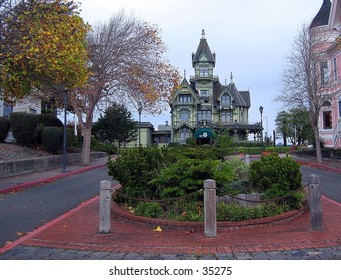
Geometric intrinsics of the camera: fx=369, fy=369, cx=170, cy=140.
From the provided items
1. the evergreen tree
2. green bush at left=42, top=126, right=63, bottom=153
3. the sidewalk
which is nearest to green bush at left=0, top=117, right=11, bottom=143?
green bush at left=42, top=126, right=63, bottom=153

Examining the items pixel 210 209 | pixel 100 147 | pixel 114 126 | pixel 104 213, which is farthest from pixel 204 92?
pixel 210 209

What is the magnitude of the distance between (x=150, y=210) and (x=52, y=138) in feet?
59.0

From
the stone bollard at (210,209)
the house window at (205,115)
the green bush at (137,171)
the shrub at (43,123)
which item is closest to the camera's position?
the stone bollard at (210,209)

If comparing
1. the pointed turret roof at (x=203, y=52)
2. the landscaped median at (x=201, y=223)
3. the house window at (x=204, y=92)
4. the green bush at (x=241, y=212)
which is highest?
the pointed turret roof at (x=203, y=52)

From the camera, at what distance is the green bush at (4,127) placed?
23703 mm

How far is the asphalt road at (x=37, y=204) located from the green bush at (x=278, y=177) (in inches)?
204

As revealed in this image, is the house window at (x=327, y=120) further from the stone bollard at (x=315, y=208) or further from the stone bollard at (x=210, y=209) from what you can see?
the stone bollard at (x=210, y=209)

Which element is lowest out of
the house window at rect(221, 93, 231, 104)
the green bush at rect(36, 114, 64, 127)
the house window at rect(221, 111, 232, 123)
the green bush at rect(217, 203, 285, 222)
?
the green bush at rect(217, 203, 285, 222)

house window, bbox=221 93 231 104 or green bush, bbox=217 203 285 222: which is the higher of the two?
house window, bbox=221 93 231 104

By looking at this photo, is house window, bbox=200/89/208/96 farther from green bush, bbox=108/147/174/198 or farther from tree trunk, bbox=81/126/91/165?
green bush, bbox=108/147/174/198

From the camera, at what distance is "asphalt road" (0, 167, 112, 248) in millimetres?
7863

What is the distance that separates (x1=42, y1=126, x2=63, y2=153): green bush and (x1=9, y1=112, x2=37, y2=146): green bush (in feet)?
3.01

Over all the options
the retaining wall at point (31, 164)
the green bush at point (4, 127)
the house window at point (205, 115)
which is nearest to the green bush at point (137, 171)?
the retaining wall at point (31, 164)

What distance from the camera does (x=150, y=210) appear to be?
793 cm
